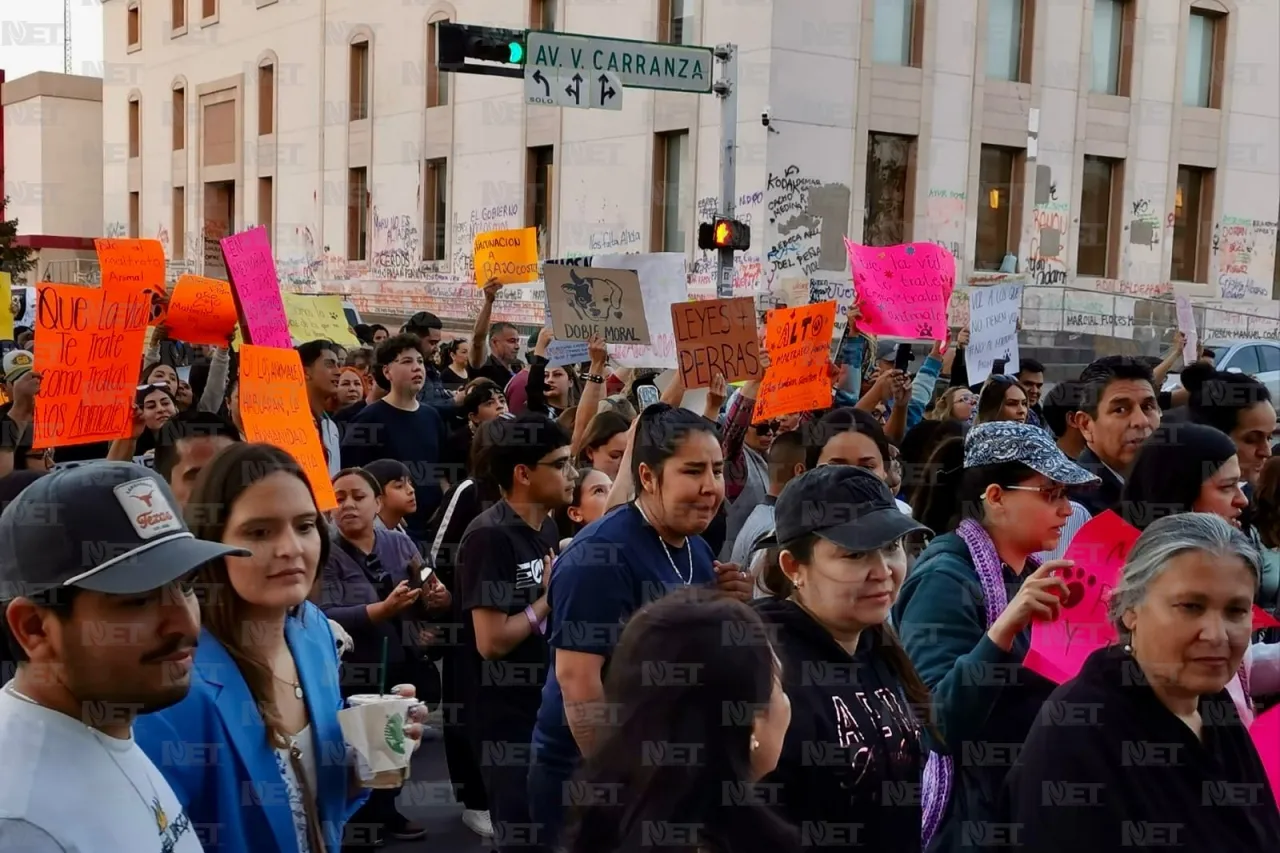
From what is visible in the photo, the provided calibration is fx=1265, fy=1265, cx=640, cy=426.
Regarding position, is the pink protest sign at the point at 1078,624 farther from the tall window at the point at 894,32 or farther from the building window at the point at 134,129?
the building window at the point at 134,129

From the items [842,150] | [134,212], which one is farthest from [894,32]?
[134,212]

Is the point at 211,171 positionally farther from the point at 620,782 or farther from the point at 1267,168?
the point at 620,782

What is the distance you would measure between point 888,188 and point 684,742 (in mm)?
19301

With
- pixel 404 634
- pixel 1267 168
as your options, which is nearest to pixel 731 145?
pixel 404 634

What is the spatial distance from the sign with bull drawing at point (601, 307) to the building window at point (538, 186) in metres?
15.9

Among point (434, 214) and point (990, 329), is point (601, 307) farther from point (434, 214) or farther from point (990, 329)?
point (434, 214)

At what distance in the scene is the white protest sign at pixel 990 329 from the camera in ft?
28.8

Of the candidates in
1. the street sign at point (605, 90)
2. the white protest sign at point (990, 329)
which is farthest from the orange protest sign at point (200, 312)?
the white protest sign at point (990, 329)

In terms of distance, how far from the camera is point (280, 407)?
489cm

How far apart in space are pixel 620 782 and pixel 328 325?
9.01 m

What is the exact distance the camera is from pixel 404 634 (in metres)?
5.71

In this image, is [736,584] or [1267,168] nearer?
[736,584]

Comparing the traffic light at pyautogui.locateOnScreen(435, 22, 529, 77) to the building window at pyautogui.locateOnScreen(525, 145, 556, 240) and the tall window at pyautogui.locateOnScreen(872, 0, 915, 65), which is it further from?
the building window at pyautogui.locateOnScreen(525, 145, 556, 240)

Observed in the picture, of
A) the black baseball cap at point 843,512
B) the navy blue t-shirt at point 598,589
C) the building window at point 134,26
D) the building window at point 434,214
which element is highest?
the building window at point 134,26
